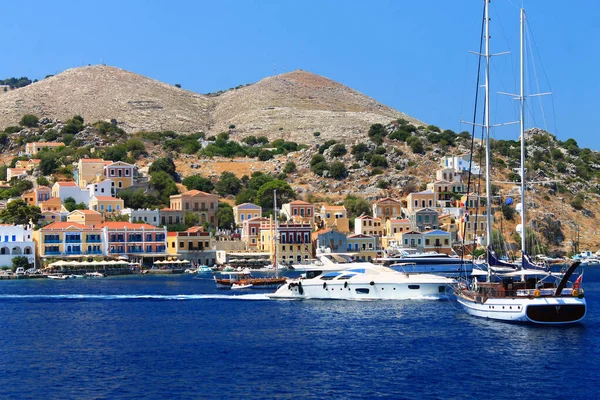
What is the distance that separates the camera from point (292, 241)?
116 metres

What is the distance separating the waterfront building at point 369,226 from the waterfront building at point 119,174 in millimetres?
30864

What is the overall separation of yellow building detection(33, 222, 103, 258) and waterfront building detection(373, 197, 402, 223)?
119 feet

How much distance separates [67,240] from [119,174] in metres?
26.0

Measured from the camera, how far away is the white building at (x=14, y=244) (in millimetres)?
103356

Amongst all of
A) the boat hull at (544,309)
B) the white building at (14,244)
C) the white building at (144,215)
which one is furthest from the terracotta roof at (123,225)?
the boat hull at (544,309)

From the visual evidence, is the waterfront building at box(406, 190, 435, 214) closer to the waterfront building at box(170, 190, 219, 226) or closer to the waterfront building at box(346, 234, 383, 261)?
the waterfront building at box(346, 234, 383, 261)

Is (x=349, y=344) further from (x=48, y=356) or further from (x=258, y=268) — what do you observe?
(x=258, y=268)

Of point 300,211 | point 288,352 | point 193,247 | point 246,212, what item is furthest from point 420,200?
point 288,352

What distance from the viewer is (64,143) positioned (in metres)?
168

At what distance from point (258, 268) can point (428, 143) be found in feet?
174

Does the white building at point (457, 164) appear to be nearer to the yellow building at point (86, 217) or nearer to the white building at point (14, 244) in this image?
the yellow building at point (86, 217)

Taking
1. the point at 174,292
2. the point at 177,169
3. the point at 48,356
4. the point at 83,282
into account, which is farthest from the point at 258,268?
the point at 48,356

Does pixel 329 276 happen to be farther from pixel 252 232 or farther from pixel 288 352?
pixel 252 232

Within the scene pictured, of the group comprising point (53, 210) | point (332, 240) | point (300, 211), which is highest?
point (53, 210)
